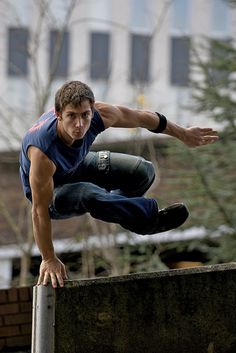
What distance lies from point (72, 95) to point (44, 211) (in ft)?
2.13

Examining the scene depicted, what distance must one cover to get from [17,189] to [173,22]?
306 inches

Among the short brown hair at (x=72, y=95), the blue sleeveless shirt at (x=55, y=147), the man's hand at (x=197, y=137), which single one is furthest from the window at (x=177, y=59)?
the short brown hair at (x=72, y=95)

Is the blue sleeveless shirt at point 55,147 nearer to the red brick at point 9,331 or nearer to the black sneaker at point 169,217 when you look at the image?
the black sneaker at point 169,217

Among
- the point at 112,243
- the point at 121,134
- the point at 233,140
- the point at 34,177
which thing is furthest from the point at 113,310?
the point at 121,134

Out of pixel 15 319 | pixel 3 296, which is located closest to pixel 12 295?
pixel 3 296

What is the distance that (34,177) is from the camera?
4793mm

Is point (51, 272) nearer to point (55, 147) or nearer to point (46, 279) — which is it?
point (46, 279)

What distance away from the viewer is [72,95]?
472 cm

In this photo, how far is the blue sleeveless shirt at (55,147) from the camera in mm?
4816

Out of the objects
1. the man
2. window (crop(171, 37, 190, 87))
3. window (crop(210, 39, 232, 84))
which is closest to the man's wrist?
the man

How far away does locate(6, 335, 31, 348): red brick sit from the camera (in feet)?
21.6

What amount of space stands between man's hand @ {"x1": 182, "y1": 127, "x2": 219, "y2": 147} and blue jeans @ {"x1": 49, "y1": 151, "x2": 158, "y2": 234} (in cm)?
29

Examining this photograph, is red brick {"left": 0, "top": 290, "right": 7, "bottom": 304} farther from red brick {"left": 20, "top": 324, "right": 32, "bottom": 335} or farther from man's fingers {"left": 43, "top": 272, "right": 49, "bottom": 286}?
man's fingers {"left": 43, "top": 272, "right": 49, "bottom": 286}

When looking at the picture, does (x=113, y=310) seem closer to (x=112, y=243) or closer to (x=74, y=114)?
(x=74, y=114)
